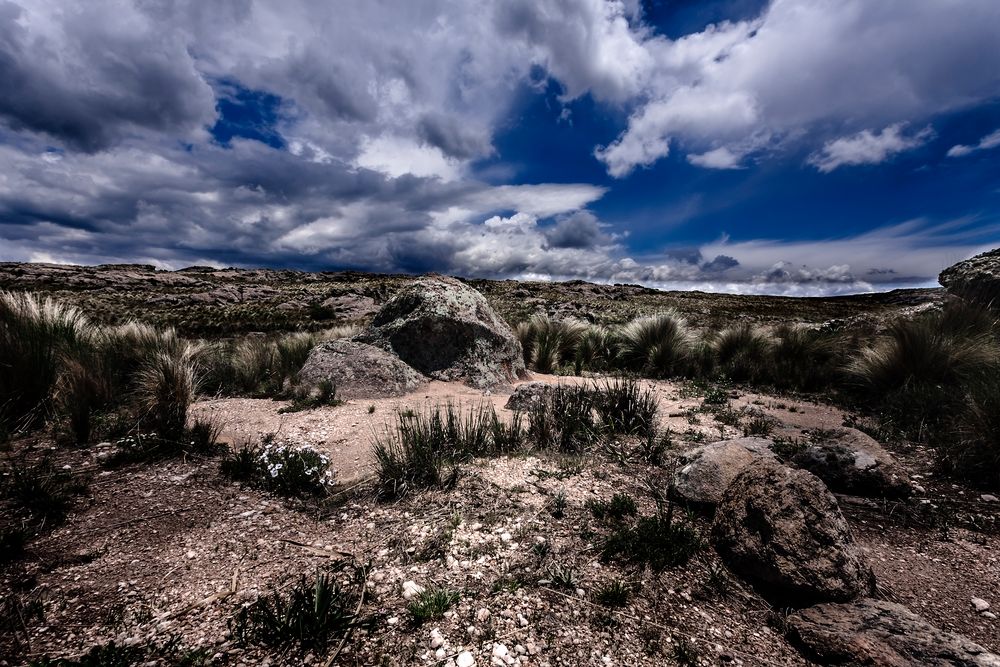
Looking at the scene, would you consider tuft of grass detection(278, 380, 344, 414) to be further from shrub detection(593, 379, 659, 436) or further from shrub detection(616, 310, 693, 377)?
shrub detection(616, 310, 693, 377)

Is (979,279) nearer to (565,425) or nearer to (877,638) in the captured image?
(565,425)

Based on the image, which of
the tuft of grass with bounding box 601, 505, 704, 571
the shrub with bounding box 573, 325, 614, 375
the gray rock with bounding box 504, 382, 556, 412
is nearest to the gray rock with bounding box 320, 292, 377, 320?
the shrub with bounding box 573, 325, 614, 375

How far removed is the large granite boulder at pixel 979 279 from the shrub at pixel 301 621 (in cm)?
1433

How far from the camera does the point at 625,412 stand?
5.29 meters

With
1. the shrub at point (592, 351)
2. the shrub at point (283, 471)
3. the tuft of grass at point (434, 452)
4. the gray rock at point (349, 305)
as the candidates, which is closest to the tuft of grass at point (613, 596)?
the tuft of grass at point (434, 452)

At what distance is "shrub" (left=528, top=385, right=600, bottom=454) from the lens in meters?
4.66

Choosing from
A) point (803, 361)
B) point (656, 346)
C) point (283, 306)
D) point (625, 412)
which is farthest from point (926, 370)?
point (283, 306)

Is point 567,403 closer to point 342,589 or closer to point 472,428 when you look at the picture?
point 472,428

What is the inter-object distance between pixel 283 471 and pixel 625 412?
3796mm

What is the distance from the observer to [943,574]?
287cm

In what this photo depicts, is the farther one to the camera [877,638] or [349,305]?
[349,305]

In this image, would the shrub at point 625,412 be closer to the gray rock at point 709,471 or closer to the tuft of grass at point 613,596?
the gray rock at point 709,471

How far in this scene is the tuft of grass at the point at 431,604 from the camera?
218cm

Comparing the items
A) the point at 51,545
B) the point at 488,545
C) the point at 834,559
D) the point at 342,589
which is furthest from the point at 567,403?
the point at 51,545
